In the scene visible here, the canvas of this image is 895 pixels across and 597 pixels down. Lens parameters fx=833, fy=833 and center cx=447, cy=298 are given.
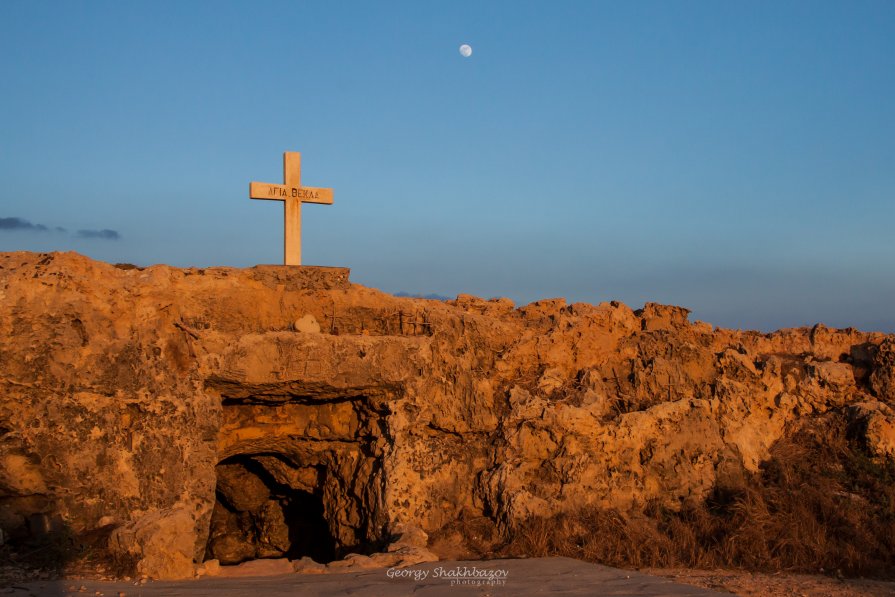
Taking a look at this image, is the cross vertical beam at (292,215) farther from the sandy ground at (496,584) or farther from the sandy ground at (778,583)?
the sandy ground at (778,583)

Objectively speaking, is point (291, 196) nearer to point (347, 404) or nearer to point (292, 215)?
point (292, 215)

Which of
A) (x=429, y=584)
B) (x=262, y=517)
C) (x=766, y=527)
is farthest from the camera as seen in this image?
(x=262, y=517)

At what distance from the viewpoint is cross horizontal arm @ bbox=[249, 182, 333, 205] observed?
28.8 ft

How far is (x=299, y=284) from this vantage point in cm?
846

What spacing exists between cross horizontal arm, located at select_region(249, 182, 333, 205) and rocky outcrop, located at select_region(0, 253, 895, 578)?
2.92ft

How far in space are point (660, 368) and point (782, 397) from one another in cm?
153

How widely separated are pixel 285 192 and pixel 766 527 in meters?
5.91

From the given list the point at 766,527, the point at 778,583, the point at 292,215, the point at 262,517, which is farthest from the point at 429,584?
the point at 262,517

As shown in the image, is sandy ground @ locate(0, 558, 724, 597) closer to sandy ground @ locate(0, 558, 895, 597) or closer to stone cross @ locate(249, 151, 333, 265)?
sandy ground @ locate(0, 558, 895, 597)

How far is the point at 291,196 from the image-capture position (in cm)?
889

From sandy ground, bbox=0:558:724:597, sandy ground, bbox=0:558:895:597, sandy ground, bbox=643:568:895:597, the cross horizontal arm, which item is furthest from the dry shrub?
the cross horizontal arm

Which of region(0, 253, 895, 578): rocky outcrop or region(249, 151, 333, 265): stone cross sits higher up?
region(249, 151, 333, 265): stone cross

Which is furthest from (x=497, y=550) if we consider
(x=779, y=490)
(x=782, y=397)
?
(x=782, y=397)

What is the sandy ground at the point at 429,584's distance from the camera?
19.5 feet
